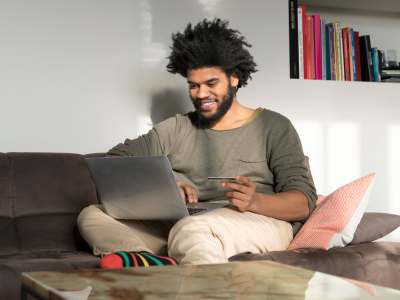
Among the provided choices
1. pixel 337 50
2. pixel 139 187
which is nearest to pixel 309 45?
pixel 337 50

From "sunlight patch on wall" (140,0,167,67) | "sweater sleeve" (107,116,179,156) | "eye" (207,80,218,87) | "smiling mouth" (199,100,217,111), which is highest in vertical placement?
"sunlight patch on wall" (140,0,167,67)

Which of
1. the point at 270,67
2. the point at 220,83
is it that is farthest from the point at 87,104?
the point at 270,67

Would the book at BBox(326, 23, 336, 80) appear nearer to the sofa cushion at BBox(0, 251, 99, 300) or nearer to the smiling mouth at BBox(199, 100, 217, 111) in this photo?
the smiling mouth at BBox(199, 100, 217, 111)

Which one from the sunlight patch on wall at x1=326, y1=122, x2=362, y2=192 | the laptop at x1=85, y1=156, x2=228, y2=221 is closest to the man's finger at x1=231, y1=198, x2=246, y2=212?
the laptop at x1=85, y1=156, x2=228, y2=221

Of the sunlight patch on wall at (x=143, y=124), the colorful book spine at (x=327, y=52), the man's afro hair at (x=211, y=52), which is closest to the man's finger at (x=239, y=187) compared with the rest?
the man's afro hair at (x=211, y=52)

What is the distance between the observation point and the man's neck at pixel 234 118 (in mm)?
2426

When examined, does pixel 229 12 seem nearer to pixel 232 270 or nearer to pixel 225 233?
pixel 225 233

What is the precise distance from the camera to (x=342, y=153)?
3119 millimetres

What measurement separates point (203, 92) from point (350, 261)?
2.63 ft

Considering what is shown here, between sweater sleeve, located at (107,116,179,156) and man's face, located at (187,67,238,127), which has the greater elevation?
man's face, located at (187,67,238,127)

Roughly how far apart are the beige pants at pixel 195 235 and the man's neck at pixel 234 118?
45 cm

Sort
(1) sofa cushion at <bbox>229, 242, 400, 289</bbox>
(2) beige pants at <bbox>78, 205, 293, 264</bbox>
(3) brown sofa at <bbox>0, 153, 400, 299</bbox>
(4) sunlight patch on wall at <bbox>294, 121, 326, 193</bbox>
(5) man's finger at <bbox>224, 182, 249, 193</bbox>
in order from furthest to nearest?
(4) sunlight patch on wall at <bbox>294, 121, 326, 193</bbox>, (3) brown sofa at <bbox>0, 153, 400, 299</bbox>, (5) man's finger at <bbox>224, 182, 249, 193</bbox>, (1) sofa cushion at <bbox>229, 242, 400, 289</bbox>, (2) beige pants at <bbox>78, 205, 293, 264</bbox>

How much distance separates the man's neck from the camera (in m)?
2.43

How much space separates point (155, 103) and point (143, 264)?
1272mm
